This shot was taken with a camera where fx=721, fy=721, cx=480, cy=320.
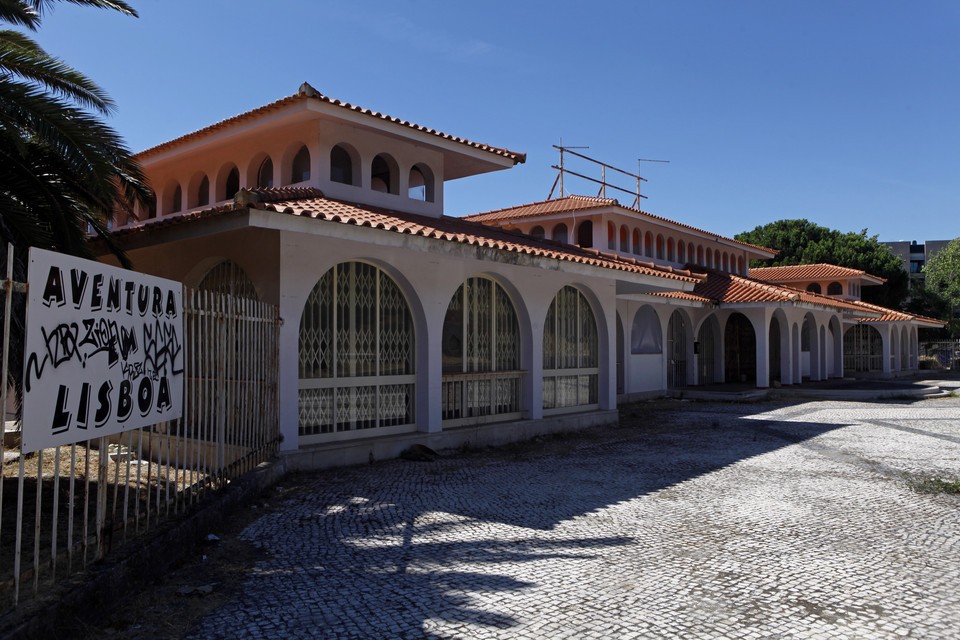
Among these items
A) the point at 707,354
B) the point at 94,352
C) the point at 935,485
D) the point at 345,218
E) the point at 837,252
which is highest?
the point at 837,252

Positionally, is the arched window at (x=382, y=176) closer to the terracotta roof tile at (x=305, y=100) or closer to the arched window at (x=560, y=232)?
the terracotta roof tile at (x=305, y=100)

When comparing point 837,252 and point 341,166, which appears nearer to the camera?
point 341,166

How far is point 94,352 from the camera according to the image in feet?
14.1

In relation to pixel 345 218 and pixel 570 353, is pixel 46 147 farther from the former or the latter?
pixel 570 353

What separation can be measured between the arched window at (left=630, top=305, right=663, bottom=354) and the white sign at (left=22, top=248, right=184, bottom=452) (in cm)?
1578

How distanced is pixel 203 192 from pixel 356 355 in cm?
554

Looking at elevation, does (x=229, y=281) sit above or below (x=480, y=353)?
above

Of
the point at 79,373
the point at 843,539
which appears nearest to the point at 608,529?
the point at 843,539

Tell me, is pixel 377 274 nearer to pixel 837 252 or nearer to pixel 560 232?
pixel 560 232

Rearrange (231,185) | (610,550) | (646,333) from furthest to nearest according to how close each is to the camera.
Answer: (646,333) → (231,185) → (610,550)

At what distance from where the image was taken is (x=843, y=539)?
5.96 m

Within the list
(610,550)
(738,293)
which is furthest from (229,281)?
(738,293)

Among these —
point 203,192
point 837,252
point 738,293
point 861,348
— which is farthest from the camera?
point 837,252

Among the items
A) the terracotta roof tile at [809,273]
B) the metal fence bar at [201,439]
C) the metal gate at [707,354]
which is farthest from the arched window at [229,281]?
the terracotta roof tile at [809,273]
